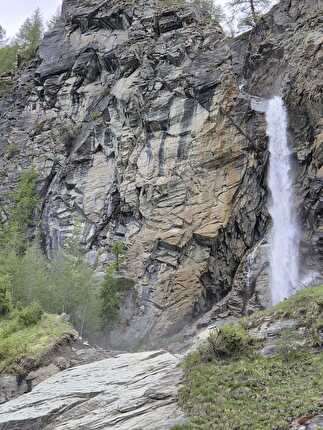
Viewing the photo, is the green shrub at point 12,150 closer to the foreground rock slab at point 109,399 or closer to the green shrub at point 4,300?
the green shrub at point 4,300

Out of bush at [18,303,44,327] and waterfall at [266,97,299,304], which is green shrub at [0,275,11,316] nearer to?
bush at [18,303,44,327]

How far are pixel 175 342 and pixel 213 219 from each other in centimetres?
822

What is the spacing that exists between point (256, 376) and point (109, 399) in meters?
4.23

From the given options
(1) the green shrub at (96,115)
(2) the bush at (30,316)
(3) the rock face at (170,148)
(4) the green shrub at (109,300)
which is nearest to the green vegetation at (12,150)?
(3) the rock face at (170,148)

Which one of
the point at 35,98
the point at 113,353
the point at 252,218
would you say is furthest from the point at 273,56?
the point at 113,353

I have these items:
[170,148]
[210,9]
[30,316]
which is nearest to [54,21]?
[210,9]

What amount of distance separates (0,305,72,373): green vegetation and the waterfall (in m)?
12.1

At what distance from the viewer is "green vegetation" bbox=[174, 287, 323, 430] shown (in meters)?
10.6

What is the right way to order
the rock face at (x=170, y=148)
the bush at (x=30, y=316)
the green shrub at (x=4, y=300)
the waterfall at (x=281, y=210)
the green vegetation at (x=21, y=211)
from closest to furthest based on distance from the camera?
1. the bush at (x=30, y=316)
2. the green shrub at (x=4, y=300)
3. the waterfall at (x=281, y=210)
4. the rock face at (x=170, y=148)
5. the green vegetation at (x=21, y=211)

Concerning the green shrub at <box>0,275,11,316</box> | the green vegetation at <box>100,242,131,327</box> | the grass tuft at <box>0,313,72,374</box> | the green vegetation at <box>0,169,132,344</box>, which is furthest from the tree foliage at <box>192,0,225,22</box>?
the grass tuft at <box>0,313,72,374</box>

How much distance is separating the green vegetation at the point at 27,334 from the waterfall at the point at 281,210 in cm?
1206

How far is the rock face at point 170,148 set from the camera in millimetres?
30219

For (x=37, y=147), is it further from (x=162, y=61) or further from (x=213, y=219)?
(x=213, y=219)

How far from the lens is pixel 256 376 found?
12.2 meters
